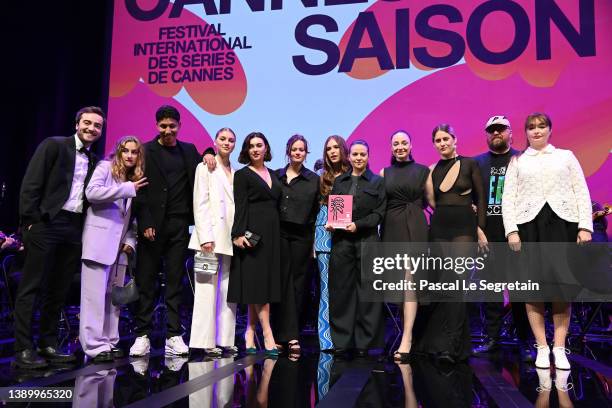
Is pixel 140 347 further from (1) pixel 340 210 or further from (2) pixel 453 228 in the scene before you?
(2) pixel 453 228

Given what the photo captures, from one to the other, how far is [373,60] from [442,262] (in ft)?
9.76

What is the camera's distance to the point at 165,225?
3.55 meters

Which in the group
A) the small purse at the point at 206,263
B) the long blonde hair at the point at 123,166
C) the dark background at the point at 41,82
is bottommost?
the small purse at the point at 206,263

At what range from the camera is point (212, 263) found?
353cm

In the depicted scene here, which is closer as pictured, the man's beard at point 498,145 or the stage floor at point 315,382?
the stage floor at point 315,382

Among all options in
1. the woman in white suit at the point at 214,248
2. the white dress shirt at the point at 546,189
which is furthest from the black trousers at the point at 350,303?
the white dress shirt at the point at 546,189

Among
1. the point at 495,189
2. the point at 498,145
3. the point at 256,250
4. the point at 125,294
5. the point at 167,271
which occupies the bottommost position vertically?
the point at 125,294

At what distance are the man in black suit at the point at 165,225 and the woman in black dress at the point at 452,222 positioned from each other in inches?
63.9

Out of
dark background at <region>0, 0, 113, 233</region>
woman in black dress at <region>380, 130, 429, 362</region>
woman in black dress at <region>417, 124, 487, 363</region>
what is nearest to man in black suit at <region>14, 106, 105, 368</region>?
woman in black dress at <region>380, 130, 429, 362</region>

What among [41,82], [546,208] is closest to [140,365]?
[546,208]

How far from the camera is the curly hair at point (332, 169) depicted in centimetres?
376

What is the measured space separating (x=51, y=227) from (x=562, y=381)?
293 centimetres

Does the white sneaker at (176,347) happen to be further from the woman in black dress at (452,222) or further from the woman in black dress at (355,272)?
the woman in black dress at (452,222)

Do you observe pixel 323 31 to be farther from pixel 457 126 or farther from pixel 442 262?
pixel 442 262
